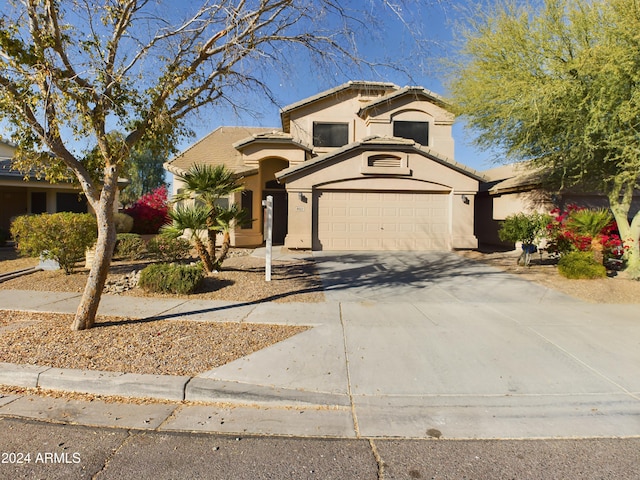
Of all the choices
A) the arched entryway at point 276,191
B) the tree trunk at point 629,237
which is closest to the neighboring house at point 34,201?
the arched entryway at point 276,191

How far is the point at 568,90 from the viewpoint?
9.01m

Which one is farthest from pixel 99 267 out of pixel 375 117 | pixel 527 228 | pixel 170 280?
pixel 375 117

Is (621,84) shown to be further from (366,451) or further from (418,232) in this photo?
(366,451)

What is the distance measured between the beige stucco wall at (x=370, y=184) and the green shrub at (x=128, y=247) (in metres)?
4.97

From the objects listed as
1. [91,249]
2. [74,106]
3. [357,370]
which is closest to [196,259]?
[91,249]

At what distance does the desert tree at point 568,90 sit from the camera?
8477 millimetres

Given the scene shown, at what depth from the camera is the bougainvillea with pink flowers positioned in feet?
33.3

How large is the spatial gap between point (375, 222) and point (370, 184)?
4.74 feet

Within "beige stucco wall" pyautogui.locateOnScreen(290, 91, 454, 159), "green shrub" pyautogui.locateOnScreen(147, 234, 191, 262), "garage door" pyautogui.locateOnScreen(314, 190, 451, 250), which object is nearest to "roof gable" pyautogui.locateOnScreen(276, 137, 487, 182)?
"garage door" pyautogui.locateOnScreen(314, 190, 451, 250)

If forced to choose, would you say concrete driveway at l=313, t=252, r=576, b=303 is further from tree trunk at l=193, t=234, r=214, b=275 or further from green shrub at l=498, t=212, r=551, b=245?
tree trunk at l=193, t=234, r=214, b=275

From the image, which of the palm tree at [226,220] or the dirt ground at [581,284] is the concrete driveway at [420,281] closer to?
the dirt ground at [581,284]

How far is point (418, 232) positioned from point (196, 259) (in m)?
8.21

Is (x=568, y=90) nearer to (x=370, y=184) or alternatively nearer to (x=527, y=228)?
(x=527, y=228)

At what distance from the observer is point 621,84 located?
336 inches
